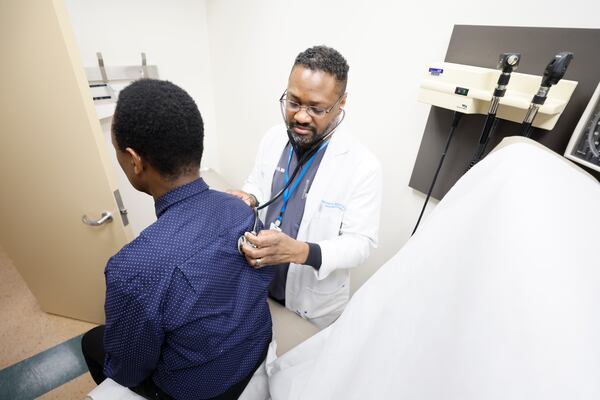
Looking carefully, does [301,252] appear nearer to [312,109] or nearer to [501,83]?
[312,109]

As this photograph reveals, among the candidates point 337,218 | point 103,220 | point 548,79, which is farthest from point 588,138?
point 103,220

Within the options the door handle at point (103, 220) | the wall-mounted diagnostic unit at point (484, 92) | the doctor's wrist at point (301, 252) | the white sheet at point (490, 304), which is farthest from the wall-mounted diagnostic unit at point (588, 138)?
the door handle at point (103, 220)

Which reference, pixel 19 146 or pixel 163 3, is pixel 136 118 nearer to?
pixel 19 146

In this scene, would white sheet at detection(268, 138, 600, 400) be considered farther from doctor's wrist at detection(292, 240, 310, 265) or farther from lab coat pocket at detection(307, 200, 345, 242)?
lab coat pocket at detection(307, 200, 345, 242)

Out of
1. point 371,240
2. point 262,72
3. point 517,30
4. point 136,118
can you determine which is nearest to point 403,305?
point 136,118

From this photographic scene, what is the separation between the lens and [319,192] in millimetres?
1073

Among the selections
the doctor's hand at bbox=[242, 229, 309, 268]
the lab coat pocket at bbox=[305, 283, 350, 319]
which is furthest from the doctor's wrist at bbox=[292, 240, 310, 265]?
the lab coat pocket at bbox=[305, 283, 350, 319]

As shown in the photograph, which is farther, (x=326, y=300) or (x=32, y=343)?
(x=32, y=343)

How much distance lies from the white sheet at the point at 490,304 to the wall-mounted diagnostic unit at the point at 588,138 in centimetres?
54

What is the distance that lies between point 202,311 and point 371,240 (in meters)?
0.67

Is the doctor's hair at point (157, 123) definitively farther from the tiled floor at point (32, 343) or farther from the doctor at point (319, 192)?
the tiled floor at point (32, 343)

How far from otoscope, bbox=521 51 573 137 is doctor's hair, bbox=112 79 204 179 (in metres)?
0.87

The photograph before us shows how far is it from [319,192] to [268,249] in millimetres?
407

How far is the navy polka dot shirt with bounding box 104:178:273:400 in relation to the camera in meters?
0.59
